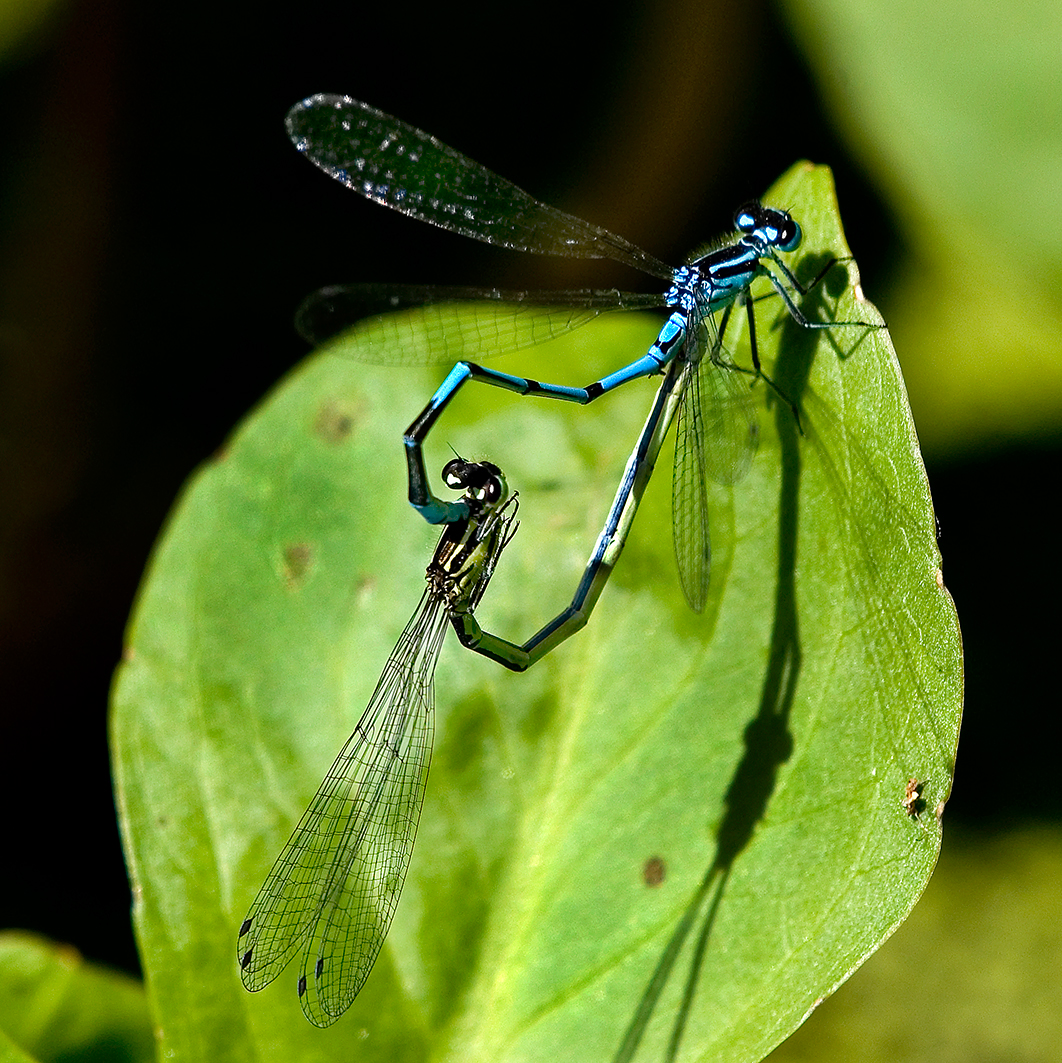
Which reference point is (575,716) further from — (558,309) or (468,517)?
(558,309)

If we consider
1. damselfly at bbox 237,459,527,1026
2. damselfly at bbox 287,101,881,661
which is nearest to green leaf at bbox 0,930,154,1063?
damselfly at bbox 237,459,527,1026

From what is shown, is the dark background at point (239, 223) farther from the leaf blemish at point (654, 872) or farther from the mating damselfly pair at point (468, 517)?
the leaf blemish at point (654, 872)

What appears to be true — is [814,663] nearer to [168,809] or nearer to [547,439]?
[547,439]

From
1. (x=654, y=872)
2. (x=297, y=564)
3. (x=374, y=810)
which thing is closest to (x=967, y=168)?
(x=297, y=564)

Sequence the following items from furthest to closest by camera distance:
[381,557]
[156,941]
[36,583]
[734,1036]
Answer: [36,583]
[381,557]
[156,941]
[734,1036]

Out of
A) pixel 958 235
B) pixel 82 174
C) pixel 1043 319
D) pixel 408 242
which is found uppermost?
pixel 82 174

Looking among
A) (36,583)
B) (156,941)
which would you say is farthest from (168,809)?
(36,583)
